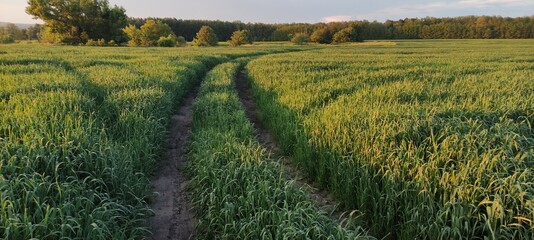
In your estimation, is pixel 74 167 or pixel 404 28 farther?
pixel 404 28

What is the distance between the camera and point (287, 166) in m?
6.17

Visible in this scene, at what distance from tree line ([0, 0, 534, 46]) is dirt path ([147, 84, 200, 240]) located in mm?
56895

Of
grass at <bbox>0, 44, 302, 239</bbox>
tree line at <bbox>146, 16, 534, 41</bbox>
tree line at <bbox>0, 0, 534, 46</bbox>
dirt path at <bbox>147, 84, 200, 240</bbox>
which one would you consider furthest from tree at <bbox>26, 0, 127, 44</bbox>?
dirt path at <bbox>147, 84, 200, 240</bbox>

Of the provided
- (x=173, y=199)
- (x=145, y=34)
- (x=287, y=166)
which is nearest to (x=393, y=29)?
(x=145, y=34)

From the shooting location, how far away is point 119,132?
6.32m

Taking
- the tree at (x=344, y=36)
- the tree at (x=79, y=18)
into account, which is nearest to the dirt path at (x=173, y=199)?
the tree at (x=79, y=18)

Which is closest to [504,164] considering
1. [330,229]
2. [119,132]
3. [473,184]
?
[473,184]

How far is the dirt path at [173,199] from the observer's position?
13.3 ft

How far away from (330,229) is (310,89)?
693 cm

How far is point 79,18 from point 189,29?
49.5 m

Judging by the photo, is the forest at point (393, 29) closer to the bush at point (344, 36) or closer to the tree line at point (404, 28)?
the tree line at point (404, 28)

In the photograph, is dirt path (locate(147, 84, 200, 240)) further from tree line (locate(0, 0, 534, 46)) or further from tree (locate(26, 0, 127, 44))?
tree (locate(26, 0, 127, 44))

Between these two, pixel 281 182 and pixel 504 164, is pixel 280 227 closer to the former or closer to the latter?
pixel 281 182

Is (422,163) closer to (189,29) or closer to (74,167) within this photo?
(74,167)
